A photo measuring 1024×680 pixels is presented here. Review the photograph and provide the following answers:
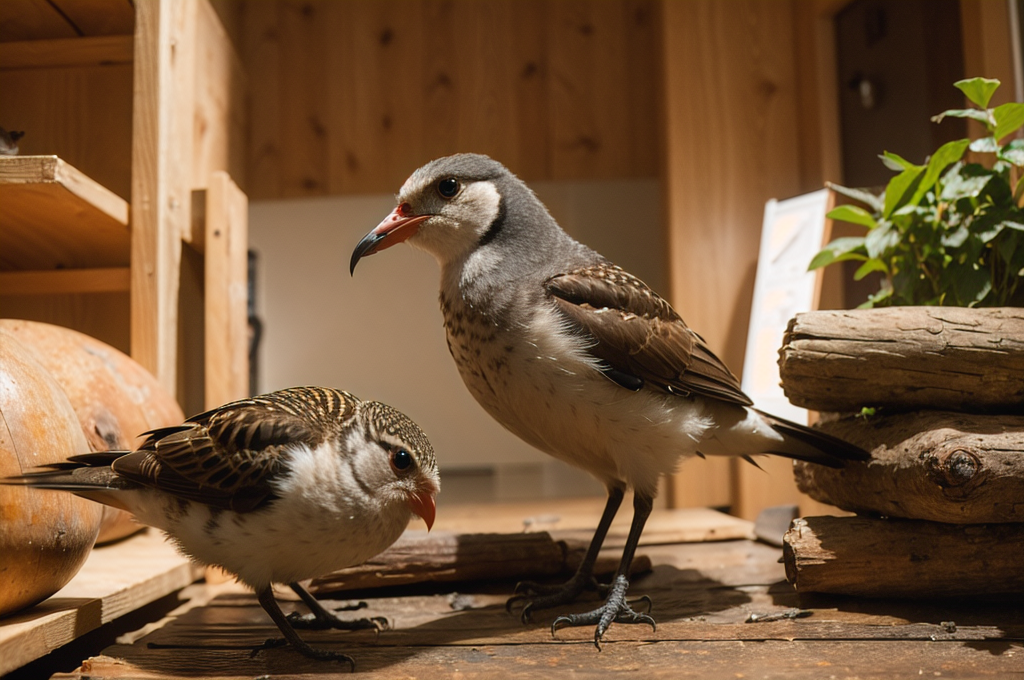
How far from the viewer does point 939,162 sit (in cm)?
230

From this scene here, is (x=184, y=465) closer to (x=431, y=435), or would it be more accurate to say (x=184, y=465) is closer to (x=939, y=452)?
(x=939, y=452)

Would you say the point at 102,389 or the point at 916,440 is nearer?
the point at 916,440

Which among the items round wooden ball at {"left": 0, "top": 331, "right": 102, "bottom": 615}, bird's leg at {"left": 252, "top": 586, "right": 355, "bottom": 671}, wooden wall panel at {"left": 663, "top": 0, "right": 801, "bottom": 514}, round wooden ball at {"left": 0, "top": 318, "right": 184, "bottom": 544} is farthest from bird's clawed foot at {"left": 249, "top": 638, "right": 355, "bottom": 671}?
wooden wall panel at {"left": 663, "top": 0, "right": 801, "bottom": 514}

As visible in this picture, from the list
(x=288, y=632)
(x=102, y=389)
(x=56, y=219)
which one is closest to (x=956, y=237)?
(x=288, y=632)

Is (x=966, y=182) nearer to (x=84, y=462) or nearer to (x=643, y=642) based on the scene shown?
(x=643, y=642)

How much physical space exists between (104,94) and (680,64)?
8.20 feet

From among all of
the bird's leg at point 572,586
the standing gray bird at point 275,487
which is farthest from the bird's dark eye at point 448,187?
the bird's leg at point 572,586

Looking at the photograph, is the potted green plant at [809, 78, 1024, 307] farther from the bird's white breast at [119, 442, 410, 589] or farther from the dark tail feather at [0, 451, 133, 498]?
the dark tail feather at [0, 451, 133, 498]

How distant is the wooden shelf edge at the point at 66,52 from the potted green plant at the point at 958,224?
2.50m

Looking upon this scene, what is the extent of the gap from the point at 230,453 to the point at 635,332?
1.05m

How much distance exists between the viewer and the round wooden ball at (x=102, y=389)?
2396 mm

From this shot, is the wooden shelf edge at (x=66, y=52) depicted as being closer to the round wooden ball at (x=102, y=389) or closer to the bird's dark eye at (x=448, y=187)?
the round wooden ball at (x=102, y=389)

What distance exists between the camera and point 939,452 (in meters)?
1.91

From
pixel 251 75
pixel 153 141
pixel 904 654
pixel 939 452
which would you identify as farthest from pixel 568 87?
pixel 904 654
